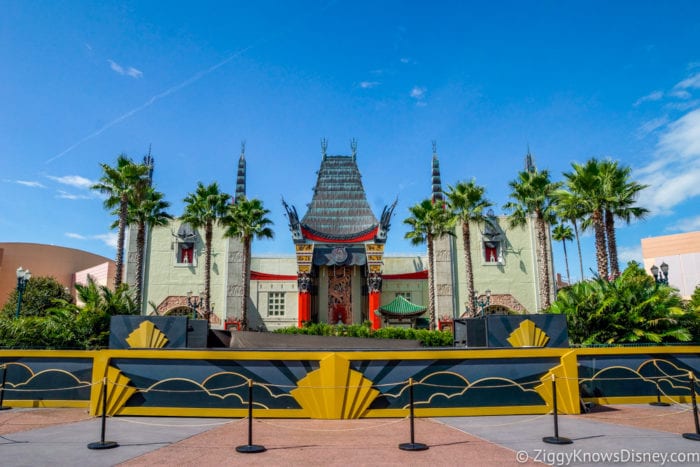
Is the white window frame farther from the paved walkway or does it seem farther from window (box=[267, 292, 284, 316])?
the paved walkway

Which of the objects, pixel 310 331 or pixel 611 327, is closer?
pixel 611 327

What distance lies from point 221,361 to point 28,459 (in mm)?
3954

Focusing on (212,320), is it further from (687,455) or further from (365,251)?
(687,455)

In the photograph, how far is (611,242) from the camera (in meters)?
23.8

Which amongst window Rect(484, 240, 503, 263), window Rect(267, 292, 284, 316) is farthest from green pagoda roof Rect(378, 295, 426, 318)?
window Rect(267, 292, 284, 316)

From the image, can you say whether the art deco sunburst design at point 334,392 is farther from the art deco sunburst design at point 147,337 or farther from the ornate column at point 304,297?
the ornate column at point 304,297

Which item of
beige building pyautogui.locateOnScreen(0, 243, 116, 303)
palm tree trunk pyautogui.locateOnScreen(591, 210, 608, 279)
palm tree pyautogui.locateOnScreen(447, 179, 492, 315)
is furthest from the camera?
beige building pyautogui.locateOnScreen(0, 243, 116, 303)

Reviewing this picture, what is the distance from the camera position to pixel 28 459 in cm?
650

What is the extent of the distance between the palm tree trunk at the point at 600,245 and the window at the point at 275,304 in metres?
25.8

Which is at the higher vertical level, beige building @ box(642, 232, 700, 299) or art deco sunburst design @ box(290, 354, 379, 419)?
beige building @ box(642, 232, 700, 299)

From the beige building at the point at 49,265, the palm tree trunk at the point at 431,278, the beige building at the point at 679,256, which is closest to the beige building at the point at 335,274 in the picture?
the palm tree trunk at the point at 431,278

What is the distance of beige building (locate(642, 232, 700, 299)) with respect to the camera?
167 feet

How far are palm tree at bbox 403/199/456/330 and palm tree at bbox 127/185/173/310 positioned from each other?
61.0 ft

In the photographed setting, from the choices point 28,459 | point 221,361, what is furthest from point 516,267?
point 28,459
